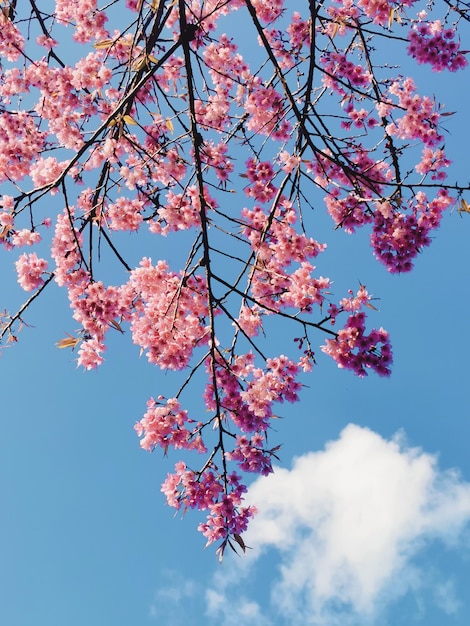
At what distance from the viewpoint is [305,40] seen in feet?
19.1

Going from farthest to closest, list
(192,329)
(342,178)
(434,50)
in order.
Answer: (342,178) < (434,50) < (192,329)

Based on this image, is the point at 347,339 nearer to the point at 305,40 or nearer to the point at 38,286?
the point at 38,286

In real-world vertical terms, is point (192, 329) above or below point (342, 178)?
below

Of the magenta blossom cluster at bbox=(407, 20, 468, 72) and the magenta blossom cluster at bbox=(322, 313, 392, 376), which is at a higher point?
the magenta blossom cluster at bbox=(407, 20, 468, 72)

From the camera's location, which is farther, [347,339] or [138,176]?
[138,176]

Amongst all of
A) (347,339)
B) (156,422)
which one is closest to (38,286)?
(156,422)

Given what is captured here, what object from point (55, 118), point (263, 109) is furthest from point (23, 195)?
point (263, 109)

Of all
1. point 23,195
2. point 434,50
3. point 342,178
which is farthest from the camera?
point 342,178

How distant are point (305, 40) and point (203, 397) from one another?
13.1ft

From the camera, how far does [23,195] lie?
13.3 feet

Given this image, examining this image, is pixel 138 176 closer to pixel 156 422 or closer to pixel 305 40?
pixel 156 422

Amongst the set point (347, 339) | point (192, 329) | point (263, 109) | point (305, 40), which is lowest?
point (192, 329)

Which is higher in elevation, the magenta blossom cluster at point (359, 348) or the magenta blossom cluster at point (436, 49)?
the magenta blossom cluster at point (436, 49)

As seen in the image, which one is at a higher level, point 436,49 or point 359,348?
point 436,49
